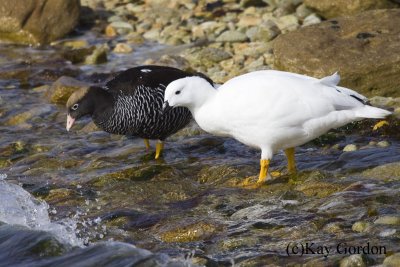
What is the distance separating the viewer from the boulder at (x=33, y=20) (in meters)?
15.2

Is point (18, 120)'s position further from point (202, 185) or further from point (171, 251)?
point (171, 251)

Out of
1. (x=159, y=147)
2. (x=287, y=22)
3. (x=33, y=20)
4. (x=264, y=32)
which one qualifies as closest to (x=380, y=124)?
(x=159, y=147)

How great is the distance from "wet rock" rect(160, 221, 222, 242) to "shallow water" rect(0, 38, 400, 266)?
0.01 m

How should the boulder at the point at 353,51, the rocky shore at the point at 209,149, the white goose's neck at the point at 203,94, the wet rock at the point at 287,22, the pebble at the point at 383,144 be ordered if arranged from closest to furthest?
the rocky shore at the point at 209,149, the white goose's neck at the point at 203,94, the pebble at the point at 383,144, the boulder at the point at 353,51, the wet rock at the point at 287,22

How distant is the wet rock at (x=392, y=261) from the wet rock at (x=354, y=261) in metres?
0.14

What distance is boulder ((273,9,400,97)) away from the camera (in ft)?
34.3

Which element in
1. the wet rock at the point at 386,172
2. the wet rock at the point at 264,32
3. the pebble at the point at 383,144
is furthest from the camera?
the wet rock at the point at 264,32

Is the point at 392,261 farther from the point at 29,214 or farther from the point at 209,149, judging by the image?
the point at 209,149

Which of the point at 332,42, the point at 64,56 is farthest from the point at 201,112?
the point at 64,56

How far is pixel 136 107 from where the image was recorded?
959 cm

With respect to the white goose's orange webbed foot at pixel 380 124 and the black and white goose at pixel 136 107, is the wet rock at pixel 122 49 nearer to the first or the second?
the black and white goose at pixel 136 107

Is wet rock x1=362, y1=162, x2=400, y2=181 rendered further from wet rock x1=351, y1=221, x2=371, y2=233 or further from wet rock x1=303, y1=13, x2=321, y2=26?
wet rock x1=303, y1=13, x2=321, y2=26

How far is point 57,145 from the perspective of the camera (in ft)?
33.6

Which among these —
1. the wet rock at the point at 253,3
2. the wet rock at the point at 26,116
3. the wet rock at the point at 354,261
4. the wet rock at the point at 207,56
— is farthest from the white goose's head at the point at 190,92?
the wet rock at the point at 253,3
